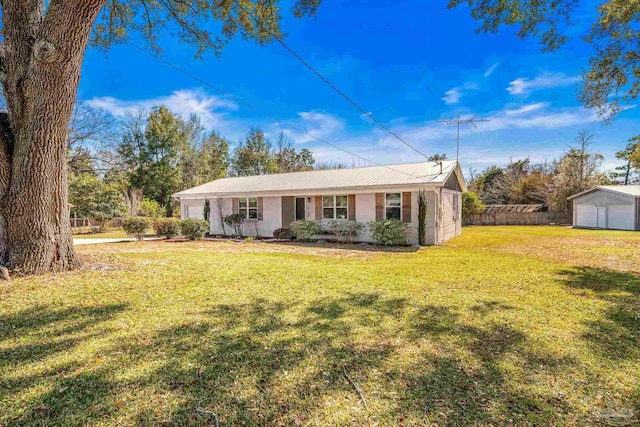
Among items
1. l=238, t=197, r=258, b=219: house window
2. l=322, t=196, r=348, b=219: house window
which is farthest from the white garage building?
l=238, t=197, r=258, b=219: house window

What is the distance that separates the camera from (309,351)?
3.35 meters

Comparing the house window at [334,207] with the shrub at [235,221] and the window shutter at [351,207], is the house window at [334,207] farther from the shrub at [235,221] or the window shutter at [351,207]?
the shrub at [235,221]

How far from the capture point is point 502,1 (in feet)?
21.0

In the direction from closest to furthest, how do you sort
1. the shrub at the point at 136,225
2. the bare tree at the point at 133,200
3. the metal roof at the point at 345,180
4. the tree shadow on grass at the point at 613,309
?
the tree shadow on grass at the point at 613,309, the metal roof at the point at 345,180, the shrub at the point at 136,225, the bare tree at the point at 133,200

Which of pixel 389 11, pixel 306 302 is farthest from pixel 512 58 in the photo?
pixel 306 302

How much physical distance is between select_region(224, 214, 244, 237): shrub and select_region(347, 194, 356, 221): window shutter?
642 centimetres

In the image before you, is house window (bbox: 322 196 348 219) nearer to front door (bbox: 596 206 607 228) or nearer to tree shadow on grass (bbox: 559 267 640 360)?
tree shadow on grass (bbox: 559 267 640 360)

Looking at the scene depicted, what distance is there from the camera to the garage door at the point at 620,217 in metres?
22.2

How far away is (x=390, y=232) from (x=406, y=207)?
4.77ft

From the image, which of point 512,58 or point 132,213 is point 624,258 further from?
point 132,213

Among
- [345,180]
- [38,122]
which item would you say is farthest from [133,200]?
[38,122]

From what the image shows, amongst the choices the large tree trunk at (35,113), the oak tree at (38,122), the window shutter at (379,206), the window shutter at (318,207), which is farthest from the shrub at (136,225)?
the window shutter at (379,206)

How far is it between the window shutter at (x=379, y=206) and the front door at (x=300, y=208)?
14.5 ft

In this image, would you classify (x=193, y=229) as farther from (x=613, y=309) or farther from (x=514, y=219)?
(x=514, y=219)
